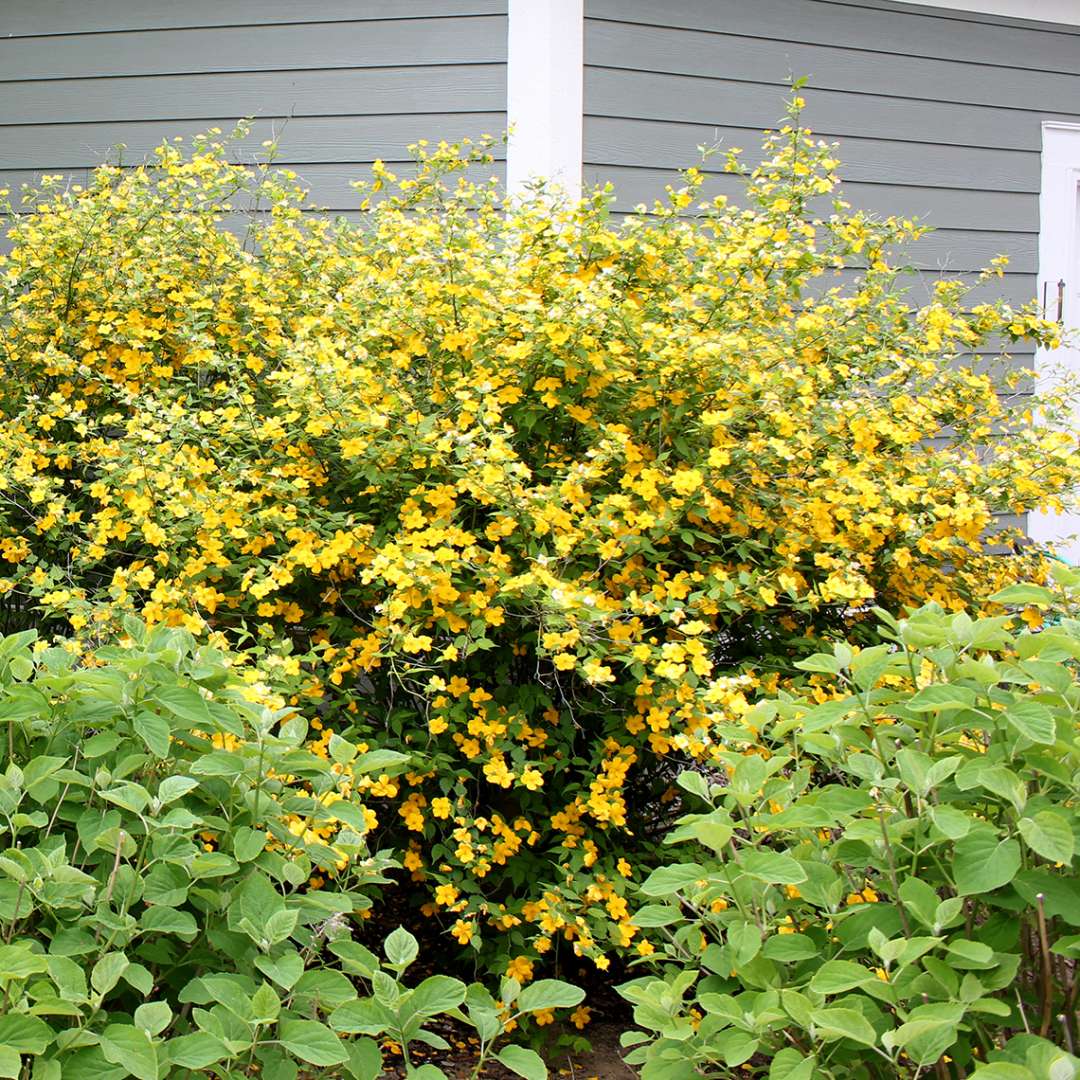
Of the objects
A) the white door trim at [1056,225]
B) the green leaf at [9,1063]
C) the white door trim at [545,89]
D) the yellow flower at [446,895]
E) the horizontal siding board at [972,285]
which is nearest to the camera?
the green leaf at [9,1063]

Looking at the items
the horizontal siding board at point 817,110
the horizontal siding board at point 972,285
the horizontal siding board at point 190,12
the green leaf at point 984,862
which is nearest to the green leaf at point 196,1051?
the green leaf at point 984,862

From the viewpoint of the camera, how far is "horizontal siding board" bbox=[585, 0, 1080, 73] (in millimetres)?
4711

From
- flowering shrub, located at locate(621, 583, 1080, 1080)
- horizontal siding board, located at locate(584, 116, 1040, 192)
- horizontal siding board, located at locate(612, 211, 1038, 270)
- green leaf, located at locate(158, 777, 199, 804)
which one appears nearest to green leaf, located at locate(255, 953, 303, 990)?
green leaf, located at locate(158, 777, 199, 804)

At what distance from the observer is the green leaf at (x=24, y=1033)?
120 centimetres

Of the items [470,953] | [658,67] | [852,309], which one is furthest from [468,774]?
[658,67]

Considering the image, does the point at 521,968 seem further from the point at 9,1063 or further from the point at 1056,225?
A: the point at 1056,225

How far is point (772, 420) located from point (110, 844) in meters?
1.82

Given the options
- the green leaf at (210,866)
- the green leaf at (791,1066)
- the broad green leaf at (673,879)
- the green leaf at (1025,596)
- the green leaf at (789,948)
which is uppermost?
the green leaf at (1025,596)

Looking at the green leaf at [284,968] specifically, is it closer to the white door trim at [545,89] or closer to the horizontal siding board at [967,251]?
the white door trim at [545,89]

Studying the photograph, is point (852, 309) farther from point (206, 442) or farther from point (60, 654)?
point (60, 654)

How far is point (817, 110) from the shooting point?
5.02m

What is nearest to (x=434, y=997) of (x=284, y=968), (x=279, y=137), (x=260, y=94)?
(x=284, y=968)

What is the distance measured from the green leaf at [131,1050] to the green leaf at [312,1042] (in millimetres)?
136

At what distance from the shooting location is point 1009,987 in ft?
4.80
